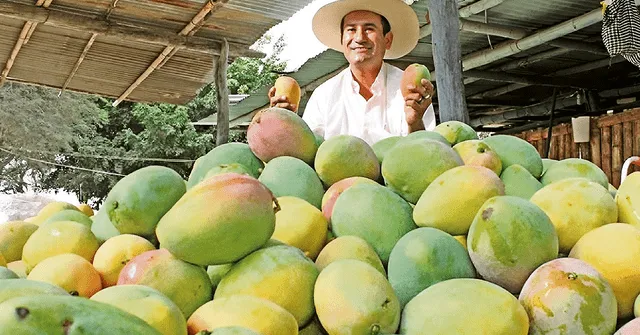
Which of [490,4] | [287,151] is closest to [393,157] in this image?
[287,151]

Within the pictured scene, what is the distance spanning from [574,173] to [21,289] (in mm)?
1224

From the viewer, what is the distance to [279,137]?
155 cm

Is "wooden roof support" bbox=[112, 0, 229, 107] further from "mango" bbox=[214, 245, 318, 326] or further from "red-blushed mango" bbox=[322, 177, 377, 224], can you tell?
"mango" bbox=[214, 245, 318, 326]

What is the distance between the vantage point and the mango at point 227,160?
151 centimetres

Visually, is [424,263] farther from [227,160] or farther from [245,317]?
[227,160]

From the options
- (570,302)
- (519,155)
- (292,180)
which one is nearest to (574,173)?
(519,155)

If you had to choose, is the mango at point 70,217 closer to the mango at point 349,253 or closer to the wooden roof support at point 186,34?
the mango at point 349,253

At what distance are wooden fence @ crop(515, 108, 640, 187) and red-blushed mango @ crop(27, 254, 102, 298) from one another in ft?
19.9

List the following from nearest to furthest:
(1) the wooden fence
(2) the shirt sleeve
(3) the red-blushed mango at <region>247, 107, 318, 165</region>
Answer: (3) the red-blushed mango at <region>247, 107, 318, 165</region> < (2) the shirt sleeve < (1) the wooden fence

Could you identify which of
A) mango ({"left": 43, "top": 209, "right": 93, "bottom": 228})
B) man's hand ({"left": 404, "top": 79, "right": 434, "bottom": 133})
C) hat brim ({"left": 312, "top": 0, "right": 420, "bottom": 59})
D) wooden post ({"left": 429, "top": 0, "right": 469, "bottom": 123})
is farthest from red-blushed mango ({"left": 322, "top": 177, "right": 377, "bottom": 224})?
hat brim ({"left": 312, "top": 0, "right": 420, "bottom": 59})

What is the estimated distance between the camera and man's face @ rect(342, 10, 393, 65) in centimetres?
299

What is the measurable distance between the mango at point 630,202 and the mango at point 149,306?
35.6 inches

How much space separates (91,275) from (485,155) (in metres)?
0.92

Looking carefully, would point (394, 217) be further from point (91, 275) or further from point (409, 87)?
point (409, 87)
